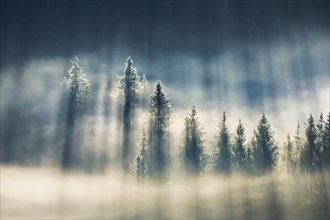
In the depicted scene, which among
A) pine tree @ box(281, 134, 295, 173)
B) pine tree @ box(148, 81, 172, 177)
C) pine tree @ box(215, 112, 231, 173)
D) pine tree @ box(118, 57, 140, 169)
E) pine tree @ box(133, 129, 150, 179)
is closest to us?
pine tree @ box(133, 129, 150, 179)

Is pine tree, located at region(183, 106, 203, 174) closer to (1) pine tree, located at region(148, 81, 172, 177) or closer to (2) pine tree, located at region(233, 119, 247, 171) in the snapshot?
(1) pine tree, located at region(148, 81, 172, 177)

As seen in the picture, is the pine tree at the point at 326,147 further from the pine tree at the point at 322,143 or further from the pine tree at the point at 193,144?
the pine tree at the point at 193,144

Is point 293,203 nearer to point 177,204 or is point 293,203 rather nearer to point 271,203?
point 271,203

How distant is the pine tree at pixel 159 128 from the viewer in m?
55.2

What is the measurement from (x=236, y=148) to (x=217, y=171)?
4851 millimetres

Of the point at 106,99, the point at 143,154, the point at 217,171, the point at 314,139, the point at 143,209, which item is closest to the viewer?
the point at 143,209

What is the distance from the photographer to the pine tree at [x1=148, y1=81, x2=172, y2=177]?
5519cm

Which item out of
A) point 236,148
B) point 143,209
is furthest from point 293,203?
point 143,209

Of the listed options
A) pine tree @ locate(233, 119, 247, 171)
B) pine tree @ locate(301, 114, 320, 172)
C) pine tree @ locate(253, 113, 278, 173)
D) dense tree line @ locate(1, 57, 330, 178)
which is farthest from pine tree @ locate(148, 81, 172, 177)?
pine tree @ locate(301, 114, 320, 172)

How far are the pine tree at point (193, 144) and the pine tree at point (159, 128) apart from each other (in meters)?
3.31

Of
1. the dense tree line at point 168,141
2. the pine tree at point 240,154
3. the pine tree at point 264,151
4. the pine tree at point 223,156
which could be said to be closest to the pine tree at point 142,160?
the dense tree line at point 168,141

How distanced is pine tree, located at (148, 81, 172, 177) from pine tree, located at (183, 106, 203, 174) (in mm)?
3313

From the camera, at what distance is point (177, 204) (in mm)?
55219

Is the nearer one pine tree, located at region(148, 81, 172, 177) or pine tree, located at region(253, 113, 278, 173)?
pine tree, located at region(148, 81, 172, 177)
